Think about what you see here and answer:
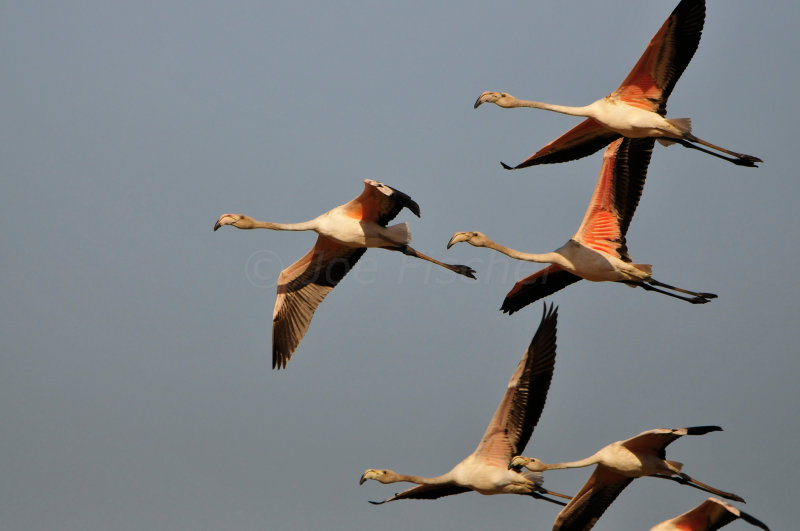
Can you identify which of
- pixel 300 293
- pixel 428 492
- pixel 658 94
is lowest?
pixel 428 492

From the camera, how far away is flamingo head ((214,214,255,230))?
23562mm

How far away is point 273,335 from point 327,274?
1420mm

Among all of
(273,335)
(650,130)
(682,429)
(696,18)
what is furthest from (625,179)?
(273,335)

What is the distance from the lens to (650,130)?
863 inches

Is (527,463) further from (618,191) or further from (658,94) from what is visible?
(658,94)

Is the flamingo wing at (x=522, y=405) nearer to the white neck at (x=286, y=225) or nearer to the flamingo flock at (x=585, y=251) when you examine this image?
the flamingo flock at (x=585, y=251)

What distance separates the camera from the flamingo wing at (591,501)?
22.5 meters

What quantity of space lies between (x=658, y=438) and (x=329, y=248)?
22.1 feet

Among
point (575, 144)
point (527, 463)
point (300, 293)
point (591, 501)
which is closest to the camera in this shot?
point (527, 463)

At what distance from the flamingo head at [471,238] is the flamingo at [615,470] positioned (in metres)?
3.69

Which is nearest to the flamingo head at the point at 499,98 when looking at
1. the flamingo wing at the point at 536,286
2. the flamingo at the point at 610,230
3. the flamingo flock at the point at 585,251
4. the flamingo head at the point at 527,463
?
the flamingo flock at the point at 585,251

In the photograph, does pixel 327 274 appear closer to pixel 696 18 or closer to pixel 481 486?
pixel 481 486

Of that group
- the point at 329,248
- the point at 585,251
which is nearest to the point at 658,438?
the point at 585,251

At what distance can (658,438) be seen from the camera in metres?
21.3
